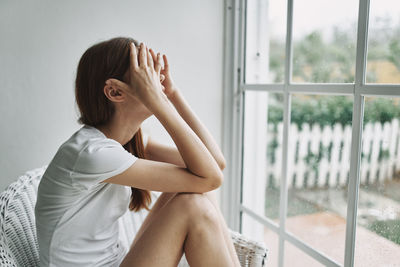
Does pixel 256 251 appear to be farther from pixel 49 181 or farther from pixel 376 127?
pixel 49 181

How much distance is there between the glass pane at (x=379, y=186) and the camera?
0.98 meters

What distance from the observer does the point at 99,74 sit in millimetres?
1002

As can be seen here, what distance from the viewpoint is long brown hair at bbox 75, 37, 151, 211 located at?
1000 millimetres

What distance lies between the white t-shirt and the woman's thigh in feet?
0.45

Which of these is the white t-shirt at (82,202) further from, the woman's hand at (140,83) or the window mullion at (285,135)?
the window mullion at (285,135)

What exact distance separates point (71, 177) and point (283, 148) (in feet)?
2.75

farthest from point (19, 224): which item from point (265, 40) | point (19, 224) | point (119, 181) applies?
point (265, 40)

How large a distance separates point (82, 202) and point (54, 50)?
2.32 feet

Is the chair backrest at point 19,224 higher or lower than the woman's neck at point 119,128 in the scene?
lower

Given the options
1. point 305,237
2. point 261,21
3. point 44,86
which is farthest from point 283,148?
point 44,86

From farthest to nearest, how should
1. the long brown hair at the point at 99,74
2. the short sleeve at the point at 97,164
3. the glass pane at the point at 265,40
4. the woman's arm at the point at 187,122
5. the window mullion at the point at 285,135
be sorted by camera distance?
the glass pane at the point at 265,40
the window mullion at the point at 285,135
the woman's arm at the point at 187,122
the long brown hair at the point at 99,74
the short sleeve at the point at 97,164

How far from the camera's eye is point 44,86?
1.42 metres

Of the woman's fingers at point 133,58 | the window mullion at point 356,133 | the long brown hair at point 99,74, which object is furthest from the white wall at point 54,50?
the window mullion at point 356,133

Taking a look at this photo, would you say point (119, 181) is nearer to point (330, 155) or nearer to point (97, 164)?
point (97, 164)
